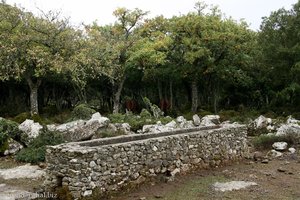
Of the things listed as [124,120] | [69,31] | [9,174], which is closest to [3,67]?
[69,31]

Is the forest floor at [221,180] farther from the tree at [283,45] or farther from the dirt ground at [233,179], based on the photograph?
the tree at [283,45]

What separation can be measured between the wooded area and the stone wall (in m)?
12.9

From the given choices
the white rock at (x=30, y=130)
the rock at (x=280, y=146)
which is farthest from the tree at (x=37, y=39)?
the rock at (x=280, y=146)

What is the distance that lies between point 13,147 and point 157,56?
59.8 ft

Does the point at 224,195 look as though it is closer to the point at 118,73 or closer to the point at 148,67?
the point at 118,73

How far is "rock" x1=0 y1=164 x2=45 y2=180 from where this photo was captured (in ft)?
41.1

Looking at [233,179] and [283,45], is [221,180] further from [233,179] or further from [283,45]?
[283,45]

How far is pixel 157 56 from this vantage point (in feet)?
107

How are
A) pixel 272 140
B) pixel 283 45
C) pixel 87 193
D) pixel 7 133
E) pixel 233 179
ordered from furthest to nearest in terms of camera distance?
pixel 283 45 < pixel 272 140 < pixel 7 133 < pixel 233 179 < pixel 87 193

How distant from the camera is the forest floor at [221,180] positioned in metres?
10.1

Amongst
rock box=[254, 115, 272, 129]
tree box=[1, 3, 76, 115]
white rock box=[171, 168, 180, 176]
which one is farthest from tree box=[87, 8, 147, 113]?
white rock box=[171, 168, 180, 176]

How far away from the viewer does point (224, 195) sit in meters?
10.1

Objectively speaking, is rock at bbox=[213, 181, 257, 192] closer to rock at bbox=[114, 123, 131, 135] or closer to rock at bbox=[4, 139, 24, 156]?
rock at bbox=[114, 123, 131, 135]

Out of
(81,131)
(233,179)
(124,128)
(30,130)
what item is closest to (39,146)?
(30,130)
